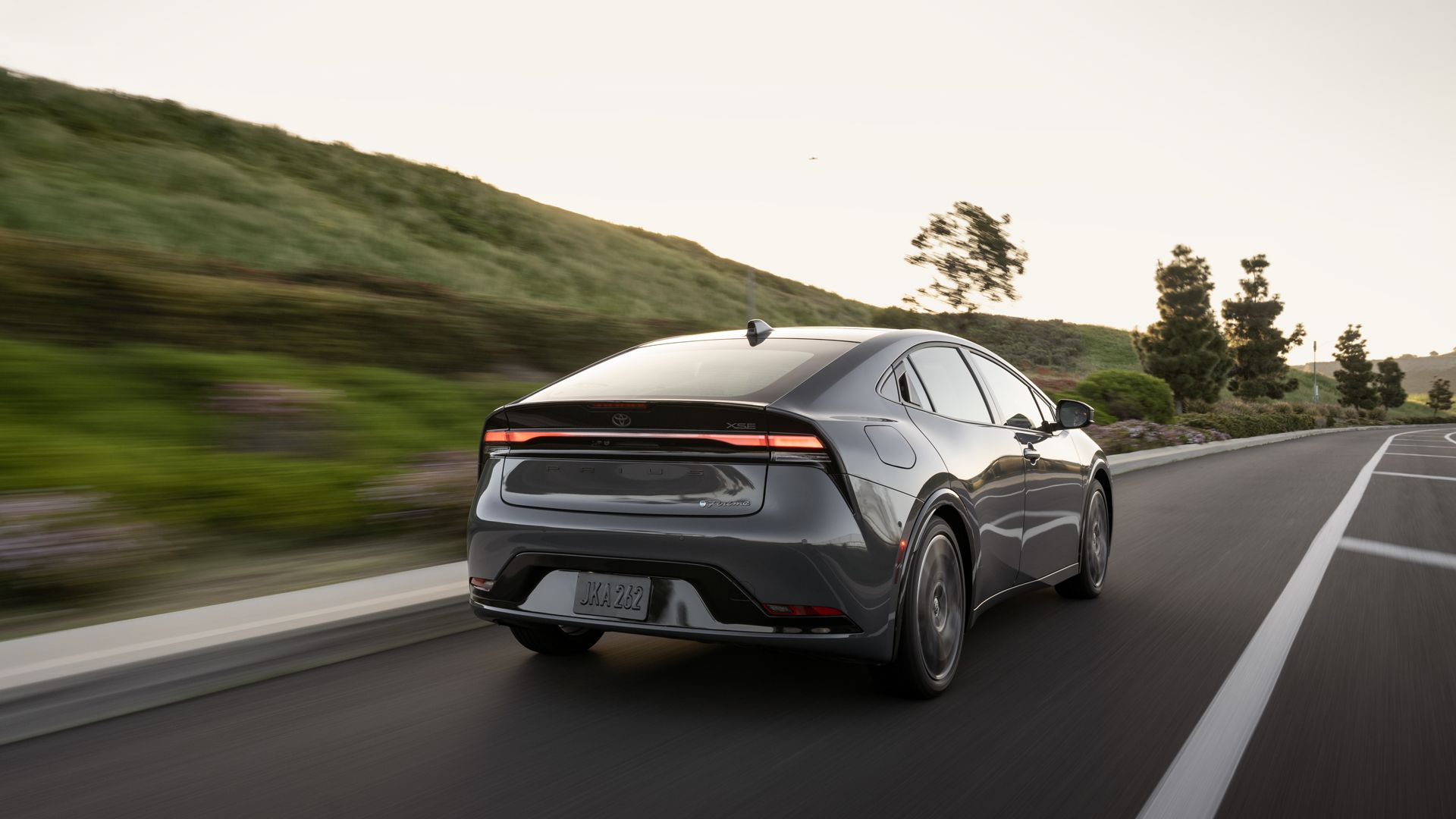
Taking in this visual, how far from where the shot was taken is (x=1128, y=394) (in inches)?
1203

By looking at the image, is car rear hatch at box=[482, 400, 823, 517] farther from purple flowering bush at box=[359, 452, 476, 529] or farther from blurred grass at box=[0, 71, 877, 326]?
blurred grass at box=[0, 71, 877, 326]

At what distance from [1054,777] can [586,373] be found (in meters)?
2.47

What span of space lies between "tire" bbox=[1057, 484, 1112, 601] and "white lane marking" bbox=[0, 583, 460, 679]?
357 centimetres

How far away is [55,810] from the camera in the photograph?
126 inches

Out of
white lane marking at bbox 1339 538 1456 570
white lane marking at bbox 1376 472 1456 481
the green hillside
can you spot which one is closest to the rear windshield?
the green hillside

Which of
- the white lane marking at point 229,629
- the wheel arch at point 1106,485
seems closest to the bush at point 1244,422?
the wheel arch at point 1106,485

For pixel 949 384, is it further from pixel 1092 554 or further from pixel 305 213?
pixel 305 213

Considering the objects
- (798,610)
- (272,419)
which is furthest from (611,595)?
(272,419)

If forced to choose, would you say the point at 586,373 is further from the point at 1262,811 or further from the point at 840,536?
the point at 1262,811

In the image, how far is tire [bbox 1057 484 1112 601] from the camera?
6.46 m

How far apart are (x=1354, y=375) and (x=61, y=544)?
351 feet

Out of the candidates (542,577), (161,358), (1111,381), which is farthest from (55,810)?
(1111,381)

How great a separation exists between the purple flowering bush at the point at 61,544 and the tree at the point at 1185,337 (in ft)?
185

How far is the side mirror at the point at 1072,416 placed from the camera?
6.13 metres
